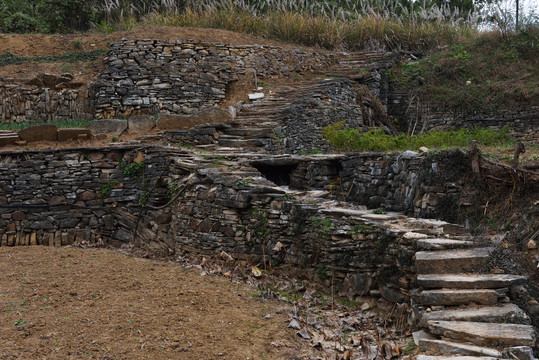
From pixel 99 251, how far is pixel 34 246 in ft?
4.42

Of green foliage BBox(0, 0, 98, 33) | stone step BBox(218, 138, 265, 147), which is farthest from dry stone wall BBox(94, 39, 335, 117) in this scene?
green foliage BBox(0, 0, 98, 33)

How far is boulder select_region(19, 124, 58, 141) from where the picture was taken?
1002 cm

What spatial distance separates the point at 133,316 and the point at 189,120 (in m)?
6.55

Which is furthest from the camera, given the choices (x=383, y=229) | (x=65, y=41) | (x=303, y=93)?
(x=65, y=41)

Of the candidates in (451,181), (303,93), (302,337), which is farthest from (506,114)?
(302,337)

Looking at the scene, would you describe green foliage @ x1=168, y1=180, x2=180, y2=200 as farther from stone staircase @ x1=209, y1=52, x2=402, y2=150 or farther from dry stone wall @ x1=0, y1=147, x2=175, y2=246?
stone staircase @ x1=209, y1=52, x2=402, y2=150

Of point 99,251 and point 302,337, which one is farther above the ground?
point 302,337

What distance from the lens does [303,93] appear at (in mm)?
13148

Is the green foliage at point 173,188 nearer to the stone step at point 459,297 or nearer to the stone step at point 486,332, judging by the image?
the stone step at point 459,297

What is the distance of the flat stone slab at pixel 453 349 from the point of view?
3617mm

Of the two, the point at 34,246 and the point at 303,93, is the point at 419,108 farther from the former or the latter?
the point at 34,246

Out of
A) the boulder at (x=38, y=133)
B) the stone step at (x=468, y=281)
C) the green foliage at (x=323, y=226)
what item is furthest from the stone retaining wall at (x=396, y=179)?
the boulder at (x=38, y=133)

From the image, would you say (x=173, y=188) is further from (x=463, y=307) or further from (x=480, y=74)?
(x=480, y=74)

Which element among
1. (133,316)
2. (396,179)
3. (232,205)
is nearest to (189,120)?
(232,205)
